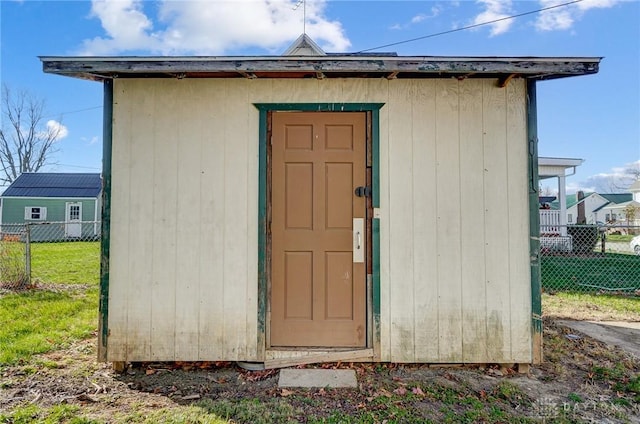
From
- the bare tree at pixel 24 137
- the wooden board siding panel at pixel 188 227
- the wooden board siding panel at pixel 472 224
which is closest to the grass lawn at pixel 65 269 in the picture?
the wooden board siding panel at pixel 188 227

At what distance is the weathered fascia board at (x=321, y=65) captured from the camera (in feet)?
8.67

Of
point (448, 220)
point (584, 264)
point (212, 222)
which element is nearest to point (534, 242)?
point (448, 220)

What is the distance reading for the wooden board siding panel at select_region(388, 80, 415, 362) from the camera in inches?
116

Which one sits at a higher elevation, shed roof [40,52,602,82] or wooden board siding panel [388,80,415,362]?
shed roof [40,52,602,82]

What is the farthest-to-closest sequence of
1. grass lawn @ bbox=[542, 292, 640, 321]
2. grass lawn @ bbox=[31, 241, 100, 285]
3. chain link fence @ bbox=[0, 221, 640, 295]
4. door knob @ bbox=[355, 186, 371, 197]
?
1. grass lawn @ bbox=[31, 241, 100, 285]
2. chain link fence @ bbox=[0, 221, 640, 295]
3. grass lawn @ bbox=[542, 292, 640, 321]
4. door knob @ bbox=[355, 186, 371, 197]

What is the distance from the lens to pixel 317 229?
3.00 metres

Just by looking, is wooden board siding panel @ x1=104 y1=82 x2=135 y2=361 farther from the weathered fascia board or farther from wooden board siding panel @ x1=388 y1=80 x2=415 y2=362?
wooden board siding panel @ x1=388 y1=80 x2=415 y2=362

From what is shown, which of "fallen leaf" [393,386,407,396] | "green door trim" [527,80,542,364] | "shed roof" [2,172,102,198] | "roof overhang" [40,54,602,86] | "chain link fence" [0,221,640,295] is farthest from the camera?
"shed roof" [2,172,102,198]

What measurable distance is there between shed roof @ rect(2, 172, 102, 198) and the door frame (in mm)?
20356

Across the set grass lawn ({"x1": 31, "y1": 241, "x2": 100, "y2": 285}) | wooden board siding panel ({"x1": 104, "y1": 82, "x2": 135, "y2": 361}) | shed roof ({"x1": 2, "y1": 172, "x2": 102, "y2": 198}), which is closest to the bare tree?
shed roof ({"x1": 2, "y1": 172, "x2": 102, "y2": 198})

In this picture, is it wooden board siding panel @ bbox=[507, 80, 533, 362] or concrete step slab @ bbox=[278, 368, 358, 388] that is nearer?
concrete step slab @ bbox=[278, 368, 358, 388]

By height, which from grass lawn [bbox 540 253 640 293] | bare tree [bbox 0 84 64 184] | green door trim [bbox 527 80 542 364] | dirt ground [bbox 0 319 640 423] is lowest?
dirt ground [bbox 0 319 640 423]

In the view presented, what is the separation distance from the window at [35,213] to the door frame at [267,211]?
70.5 ft

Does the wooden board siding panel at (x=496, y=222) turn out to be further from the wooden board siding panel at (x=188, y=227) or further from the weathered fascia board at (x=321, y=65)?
the wooden board siding panel at (x=188, y=227)
